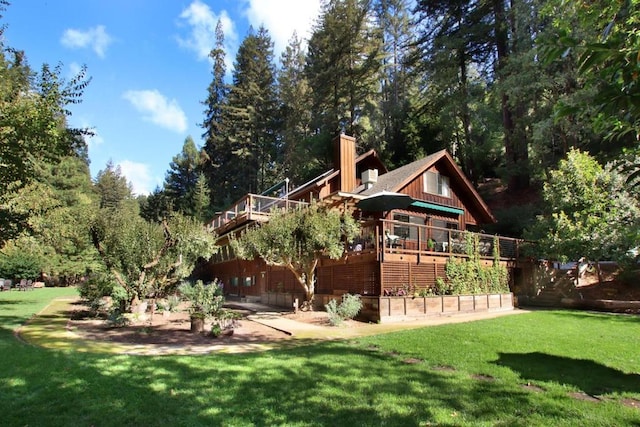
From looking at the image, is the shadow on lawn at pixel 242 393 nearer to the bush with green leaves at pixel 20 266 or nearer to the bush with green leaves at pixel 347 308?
the bush with green leaves at pixel 347 308

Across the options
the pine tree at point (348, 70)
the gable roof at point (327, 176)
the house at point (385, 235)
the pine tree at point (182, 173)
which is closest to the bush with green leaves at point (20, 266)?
the house at point (385, 235)

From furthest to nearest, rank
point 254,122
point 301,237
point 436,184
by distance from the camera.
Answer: point 254,122, point 436,184, point 301,237

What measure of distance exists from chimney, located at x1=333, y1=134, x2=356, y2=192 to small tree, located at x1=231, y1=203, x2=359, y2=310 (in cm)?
850

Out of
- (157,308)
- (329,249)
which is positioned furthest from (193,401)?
(157,308)

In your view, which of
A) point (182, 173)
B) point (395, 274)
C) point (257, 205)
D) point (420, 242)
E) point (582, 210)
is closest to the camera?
point (395, 274)

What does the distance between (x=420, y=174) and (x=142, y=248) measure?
533 inches

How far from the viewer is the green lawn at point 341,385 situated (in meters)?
4.12

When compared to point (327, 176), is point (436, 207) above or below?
below

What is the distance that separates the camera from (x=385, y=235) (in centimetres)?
1372

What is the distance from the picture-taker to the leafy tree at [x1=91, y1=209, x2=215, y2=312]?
42.1 feet

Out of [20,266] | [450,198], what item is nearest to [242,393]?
[450,198]

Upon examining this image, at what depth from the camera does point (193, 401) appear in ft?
14.9

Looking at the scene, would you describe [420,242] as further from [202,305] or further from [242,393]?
[242,393]

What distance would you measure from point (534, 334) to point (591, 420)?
5474 mm
